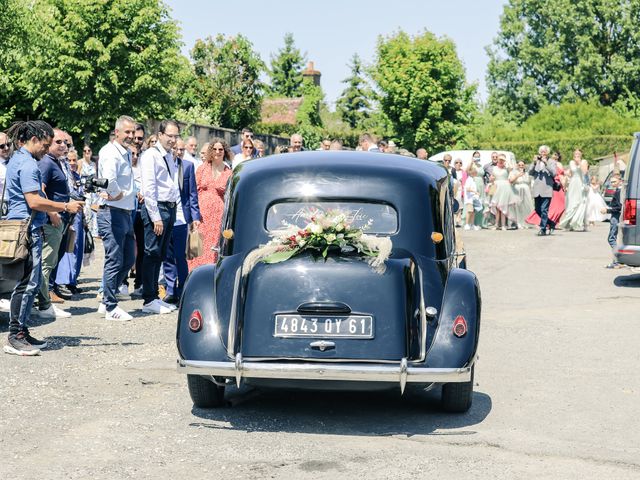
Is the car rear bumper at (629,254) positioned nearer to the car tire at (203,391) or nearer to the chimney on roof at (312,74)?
the car tire at (203,391)

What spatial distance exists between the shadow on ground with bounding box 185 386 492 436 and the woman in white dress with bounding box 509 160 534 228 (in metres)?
21.7

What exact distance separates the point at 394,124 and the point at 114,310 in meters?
55.8

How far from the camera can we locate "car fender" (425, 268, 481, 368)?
22.1 feet

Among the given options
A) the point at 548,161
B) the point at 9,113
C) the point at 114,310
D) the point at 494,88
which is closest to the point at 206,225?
the point at 114,310

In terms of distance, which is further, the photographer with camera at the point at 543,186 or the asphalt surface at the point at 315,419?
the photographer with camera at the point at 543,186

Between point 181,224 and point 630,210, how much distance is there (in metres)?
6.19

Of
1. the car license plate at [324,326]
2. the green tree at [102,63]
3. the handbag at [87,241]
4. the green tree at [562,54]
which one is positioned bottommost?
the handbag at [87,241]

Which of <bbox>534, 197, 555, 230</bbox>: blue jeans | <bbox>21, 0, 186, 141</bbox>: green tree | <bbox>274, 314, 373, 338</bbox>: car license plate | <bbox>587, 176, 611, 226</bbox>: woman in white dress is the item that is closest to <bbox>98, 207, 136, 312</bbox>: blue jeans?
<bbox>274, 314, 373, 338</bbox>: car license plate

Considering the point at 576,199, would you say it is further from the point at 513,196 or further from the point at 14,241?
the point at 14,241

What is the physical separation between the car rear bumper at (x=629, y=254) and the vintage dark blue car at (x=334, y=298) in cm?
772

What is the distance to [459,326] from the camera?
6.91 m

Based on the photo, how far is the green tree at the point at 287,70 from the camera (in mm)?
123688

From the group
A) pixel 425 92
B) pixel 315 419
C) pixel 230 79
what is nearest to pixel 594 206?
pixel 315 419

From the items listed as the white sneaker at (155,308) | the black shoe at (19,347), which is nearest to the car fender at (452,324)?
the black shoe at (19,347)
